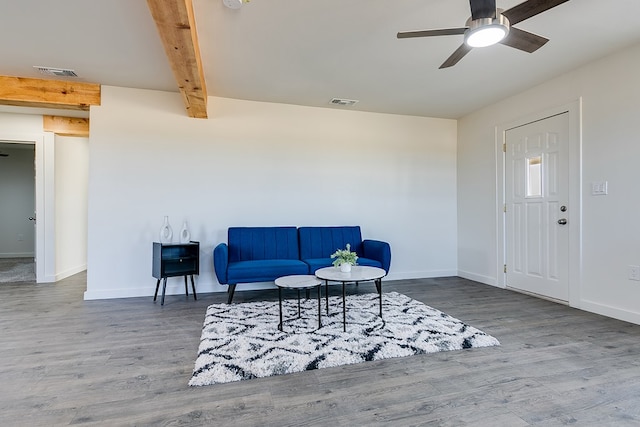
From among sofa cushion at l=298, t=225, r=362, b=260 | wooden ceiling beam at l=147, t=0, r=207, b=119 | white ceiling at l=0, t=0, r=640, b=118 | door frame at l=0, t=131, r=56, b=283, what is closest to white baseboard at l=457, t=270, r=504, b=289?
sofa cushion at l=298, t=225, r=362, b=260

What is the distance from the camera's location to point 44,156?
4.70 m

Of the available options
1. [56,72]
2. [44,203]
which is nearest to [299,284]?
[56,72]

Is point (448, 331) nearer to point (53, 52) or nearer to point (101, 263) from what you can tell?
point (101, 263)

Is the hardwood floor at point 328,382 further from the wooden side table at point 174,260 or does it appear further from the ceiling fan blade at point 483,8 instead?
the ceiling fan blade at point 483,8

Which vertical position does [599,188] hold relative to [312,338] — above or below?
above

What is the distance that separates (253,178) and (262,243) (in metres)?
0.93

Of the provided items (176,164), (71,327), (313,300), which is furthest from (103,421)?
(176,164)

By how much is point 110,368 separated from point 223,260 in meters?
1.49

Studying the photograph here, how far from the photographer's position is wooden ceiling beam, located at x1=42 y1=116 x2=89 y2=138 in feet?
15.4

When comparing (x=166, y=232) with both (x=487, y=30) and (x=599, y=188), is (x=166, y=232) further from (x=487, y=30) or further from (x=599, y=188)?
(x=599, y=188)

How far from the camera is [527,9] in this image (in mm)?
1999

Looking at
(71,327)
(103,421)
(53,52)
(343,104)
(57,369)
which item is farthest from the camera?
(343,104)

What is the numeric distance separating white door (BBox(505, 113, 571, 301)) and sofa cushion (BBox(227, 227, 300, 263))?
291 cm

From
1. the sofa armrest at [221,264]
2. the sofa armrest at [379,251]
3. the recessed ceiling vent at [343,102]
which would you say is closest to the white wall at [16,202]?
the sofa armrest at [221,264]
